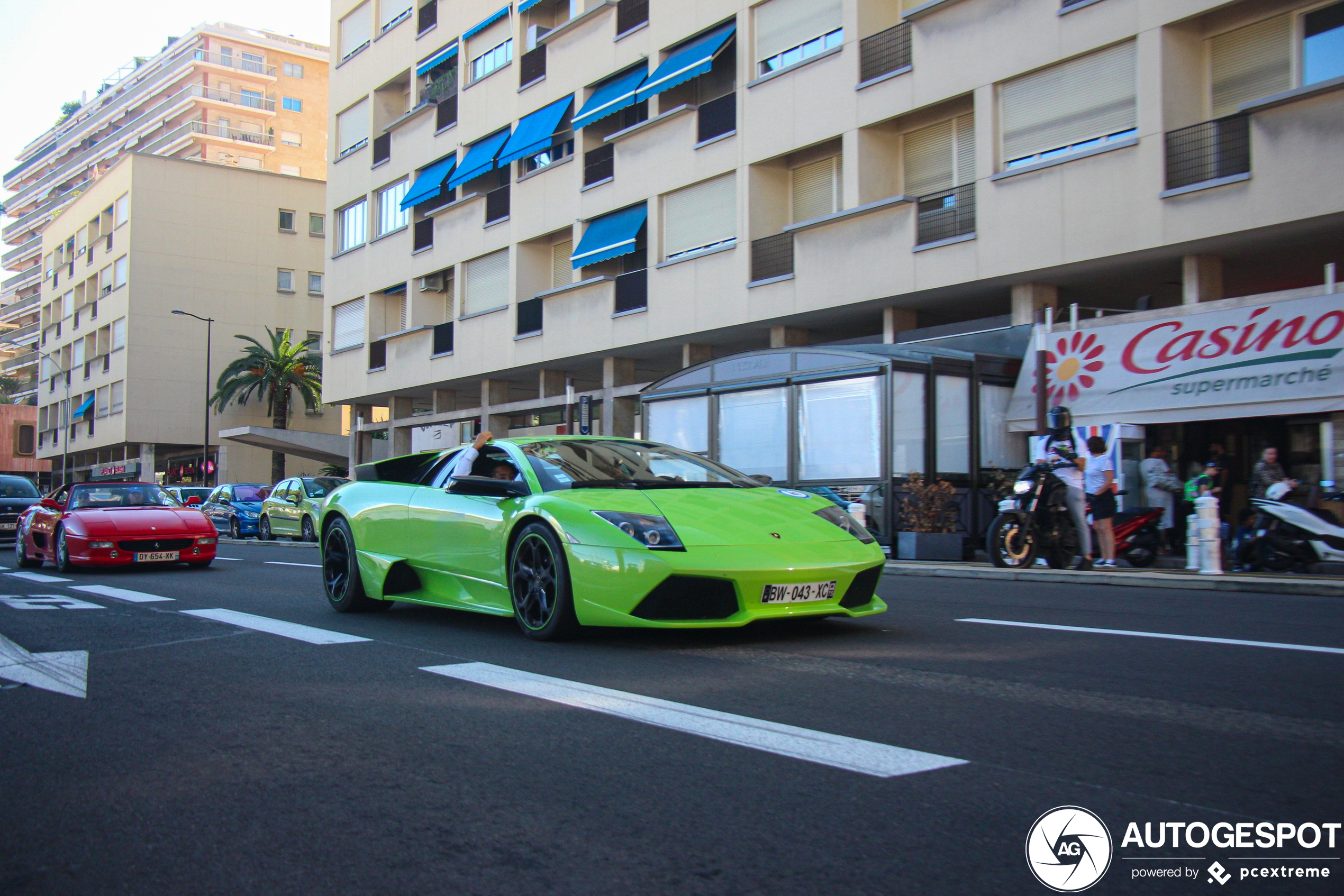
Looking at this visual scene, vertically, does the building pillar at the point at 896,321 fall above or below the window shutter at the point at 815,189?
below

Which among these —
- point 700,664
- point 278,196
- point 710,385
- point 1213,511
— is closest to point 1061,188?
point 710,385

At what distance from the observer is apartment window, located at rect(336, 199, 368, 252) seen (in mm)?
40125

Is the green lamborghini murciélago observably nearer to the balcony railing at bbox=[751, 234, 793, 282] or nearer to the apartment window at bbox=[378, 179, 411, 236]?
the balcony railing at bbox=[751, 234, 793, 282]

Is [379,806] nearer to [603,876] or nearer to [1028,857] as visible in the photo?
[603,876]

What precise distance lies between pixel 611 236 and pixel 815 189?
6070 millimetres

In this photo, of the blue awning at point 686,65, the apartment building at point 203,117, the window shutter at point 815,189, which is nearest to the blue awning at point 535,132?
the blue awning at point 686,65

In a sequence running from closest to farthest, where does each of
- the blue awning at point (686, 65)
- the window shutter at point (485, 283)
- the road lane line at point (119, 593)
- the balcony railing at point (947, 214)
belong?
the road lane line at point (119, 593) < the balcony railing at point (947, 214) < the blue awning at point (686, 65) < the window shutter at point (485, 283)

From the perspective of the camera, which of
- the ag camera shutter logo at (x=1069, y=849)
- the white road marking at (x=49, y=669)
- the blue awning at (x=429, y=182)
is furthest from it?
the blue awning at (x=429, y=182)

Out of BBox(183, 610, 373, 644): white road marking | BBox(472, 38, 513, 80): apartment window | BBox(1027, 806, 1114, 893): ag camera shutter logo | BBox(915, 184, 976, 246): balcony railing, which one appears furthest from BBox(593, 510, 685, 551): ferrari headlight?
BBox(472, 38, 513, 80): apartment window

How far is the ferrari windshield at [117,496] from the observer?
15.1m

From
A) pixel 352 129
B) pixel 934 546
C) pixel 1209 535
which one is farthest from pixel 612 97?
pixel 1209 535

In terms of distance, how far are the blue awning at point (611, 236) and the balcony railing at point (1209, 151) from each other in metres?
12.8

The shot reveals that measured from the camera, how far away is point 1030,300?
62.8ft

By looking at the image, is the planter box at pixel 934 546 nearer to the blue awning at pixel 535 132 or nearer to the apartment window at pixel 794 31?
the apartment window at pixel 794 31
